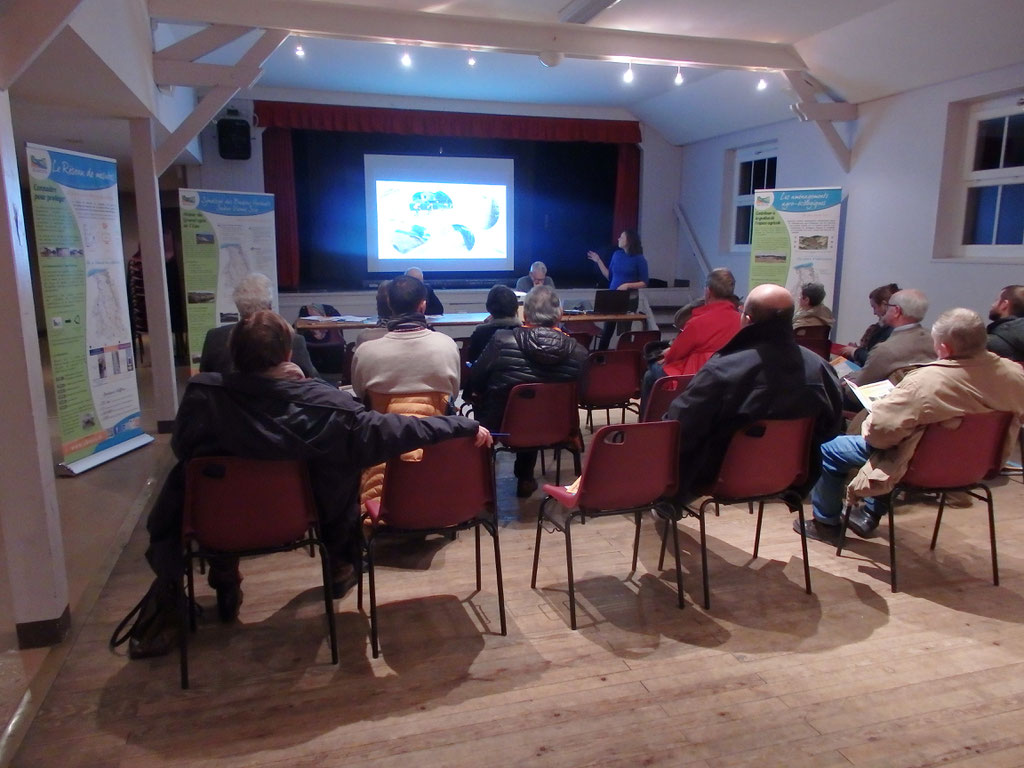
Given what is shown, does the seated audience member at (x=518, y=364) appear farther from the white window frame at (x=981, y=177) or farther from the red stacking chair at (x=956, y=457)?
the white window frame at (x=981, y=177)

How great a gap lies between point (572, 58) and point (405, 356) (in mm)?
4391

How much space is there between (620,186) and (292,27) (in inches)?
216

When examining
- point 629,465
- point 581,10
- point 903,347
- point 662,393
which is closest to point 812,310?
point 903,347

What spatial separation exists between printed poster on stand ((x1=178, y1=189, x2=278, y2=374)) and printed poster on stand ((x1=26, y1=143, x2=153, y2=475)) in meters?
1.31

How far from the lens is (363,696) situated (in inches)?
85.0

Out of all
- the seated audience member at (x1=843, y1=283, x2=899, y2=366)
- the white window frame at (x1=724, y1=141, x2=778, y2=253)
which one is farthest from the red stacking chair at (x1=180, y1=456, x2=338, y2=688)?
the white window frame at (x1=724, y1=141, x2=778, y2=253)

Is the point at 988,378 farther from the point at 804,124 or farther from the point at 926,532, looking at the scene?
the point at 804,124

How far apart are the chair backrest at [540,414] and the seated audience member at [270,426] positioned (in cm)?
104

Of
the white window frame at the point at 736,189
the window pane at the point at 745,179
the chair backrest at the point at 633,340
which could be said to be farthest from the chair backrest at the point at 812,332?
the window pane at the point at 745,179

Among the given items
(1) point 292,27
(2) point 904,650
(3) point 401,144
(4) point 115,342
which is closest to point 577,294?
(3) point 401,144

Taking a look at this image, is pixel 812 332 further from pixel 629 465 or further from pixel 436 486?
pixel 436 486

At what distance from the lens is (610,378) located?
170 inches

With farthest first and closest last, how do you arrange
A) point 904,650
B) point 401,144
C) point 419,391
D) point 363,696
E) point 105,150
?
point 401,144 < point 105,150 < point 419,391 < point 904,650 < point 363,696

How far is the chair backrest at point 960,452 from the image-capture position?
271cm
